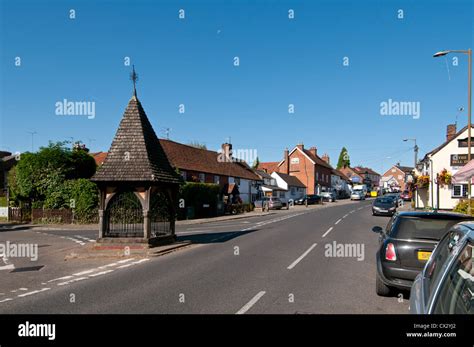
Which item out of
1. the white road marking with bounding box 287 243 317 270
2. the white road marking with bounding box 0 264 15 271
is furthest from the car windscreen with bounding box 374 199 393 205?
the white road marking with bounding box 0 264 15 271

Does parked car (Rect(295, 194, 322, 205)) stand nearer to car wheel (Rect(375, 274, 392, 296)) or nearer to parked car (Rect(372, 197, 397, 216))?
parked car (Rect(372, 197, 397, 216))

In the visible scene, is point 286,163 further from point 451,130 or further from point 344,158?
point 344,158

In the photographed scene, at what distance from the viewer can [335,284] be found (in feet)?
28.0

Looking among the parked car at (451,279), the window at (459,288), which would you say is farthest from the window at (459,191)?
the window at (459,288)

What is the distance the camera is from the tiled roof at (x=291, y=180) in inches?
2958

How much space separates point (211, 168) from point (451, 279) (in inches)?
1857

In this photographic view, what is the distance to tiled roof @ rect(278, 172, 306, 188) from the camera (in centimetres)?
7512

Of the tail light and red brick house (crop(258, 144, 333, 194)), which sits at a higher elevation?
red brick house (crop(258, 144, 333, 194))

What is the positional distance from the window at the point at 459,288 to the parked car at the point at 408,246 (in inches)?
161

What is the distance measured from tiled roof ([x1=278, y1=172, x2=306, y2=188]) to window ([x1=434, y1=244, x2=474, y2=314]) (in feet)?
235

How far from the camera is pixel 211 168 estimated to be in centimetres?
4991

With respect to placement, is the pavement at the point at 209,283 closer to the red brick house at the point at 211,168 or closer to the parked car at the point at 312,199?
the red brick house at the point at 211,168

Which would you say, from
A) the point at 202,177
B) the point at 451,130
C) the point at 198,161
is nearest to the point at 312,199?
the point at 451,130
